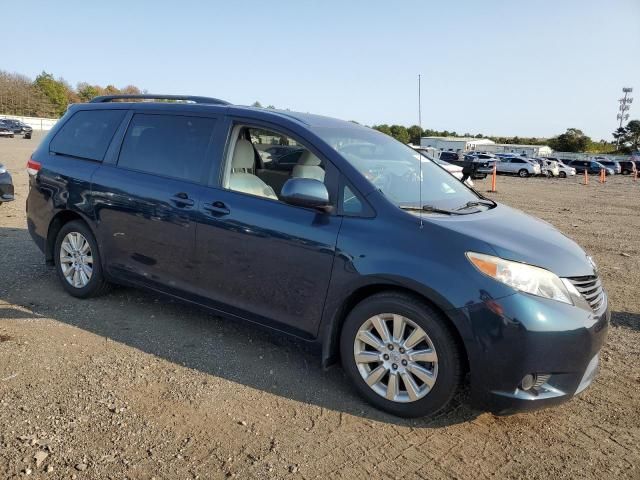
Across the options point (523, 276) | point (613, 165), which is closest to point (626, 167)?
point (613, 165)

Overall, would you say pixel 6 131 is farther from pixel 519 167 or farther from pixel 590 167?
pixel 590 167

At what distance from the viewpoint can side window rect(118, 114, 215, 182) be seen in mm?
4082

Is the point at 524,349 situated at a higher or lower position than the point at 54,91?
lower

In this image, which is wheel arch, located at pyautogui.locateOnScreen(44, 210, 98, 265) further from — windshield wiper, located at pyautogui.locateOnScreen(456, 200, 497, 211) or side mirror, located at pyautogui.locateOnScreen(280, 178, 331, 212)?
windshield wiper, located at pyautogui.locateOnScreen(456, 200, 497, 211)

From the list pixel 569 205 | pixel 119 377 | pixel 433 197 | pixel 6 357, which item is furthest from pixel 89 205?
pixel 569 205

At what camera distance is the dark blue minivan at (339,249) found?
2.90 m

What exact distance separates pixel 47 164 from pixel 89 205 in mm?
854

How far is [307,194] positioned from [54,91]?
110799 millimetres

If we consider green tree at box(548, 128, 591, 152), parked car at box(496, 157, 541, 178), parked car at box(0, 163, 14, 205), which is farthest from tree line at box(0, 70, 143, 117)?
green tree at box(548, 128, 591, 152)

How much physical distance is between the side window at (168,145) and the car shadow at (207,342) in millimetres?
1095

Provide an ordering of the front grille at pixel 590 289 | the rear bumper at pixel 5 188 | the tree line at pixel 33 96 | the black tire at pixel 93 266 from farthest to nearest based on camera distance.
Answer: the tree line at pixel 33 96, the rear bumper at pixel 5 188, the black tire at pixel 93 266, the front grille at pixel 590 289

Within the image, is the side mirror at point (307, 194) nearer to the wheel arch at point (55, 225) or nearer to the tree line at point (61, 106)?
the wheel arch at point (55, 225)

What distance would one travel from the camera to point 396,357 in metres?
3.14

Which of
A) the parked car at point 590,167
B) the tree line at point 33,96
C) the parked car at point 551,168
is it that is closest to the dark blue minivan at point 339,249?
the parked car at point 551,168
